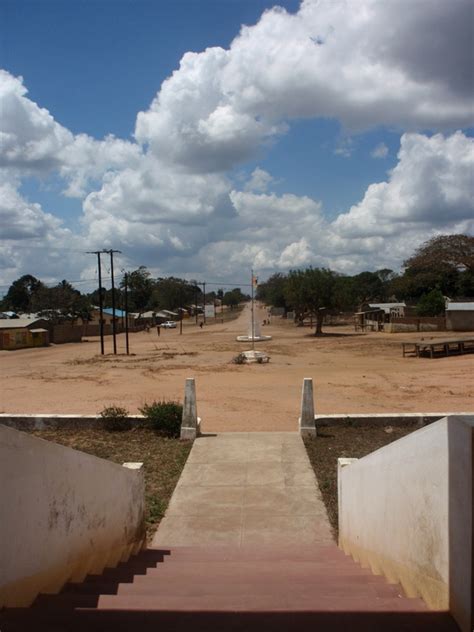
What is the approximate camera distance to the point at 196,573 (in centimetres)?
432

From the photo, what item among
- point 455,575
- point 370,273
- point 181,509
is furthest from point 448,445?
point 370,273

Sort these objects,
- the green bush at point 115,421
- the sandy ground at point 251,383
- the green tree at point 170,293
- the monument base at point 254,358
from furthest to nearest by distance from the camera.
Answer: the green tree at point 170,293 → the monument base at point 254,358 → the sandy ground at point 251,383 → the green bush at point 115,421

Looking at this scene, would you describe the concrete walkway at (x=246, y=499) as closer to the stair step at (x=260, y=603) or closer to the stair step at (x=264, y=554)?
the stair step at (x=264, y=554)

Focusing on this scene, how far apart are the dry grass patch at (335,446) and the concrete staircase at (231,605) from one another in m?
3.99

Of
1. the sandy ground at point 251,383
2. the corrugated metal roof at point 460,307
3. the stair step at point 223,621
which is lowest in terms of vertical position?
the sandy ground at point 251,383

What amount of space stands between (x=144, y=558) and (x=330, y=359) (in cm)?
2996

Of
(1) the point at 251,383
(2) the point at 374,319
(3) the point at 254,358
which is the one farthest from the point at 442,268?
(1) the point at 251,383

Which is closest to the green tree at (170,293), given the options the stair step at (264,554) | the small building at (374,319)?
the small building at (374,319)

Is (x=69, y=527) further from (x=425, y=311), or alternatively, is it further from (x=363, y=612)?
(x=425, y=311)

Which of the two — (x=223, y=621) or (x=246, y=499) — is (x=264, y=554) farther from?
(x=223, y=621)

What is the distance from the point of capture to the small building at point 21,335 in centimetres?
5303

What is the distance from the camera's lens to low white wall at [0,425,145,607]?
286 centimetres

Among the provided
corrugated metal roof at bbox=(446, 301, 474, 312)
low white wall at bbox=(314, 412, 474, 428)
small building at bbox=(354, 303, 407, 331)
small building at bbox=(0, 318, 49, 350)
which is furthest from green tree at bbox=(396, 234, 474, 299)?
low white wall at bbox=(314, 412, 474, 428)

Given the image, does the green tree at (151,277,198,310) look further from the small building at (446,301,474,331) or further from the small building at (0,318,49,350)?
the small building at (446,301,474,331)
